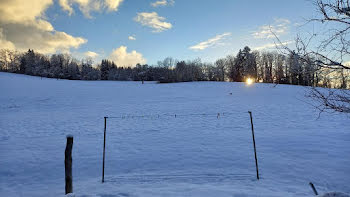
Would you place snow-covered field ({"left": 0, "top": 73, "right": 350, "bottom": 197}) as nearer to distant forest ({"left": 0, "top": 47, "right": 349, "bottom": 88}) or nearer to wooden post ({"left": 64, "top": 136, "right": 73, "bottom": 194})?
wooden post ({"left": 64, "top": 136, "right": 73, "bottom": 194})

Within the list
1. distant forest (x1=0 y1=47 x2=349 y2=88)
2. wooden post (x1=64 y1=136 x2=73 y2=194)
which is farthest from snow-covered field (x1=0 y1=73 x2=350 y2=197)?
distant forest (x1=0 y1=47 x2=349 y2=88)

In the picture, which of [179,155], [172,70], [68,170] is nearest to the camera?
[68,170]

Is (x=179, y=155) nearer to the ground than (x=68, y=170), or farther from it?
nearer to the ground

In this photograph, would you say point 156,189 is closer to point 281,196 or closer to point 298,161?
point 281,196

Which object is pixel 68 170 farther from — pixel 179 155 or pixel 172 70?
A: pixel 172 70

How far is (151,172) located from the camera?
673 cm

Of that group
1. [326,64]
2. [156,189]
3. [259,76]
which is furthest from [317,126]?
[259,76]

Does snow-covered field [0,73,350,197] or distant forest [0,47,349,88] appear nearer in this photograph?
snow-covered field [0,73,350,197]

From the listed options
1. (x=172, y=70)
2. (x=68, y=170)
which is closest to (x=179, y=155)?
(x=68, y=170)

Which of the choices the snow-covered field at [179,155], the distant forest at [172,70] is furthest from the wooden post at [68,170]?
the distant forest at [172,70]

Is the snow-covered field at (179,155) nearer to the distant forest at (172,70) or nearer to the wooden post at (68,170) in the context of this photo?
the wooden post at (68,170)

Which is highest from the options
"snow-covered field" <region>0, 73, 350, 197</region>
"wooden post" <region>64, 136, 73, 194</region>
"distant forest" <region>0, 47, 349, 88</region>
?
"distant forest" <region>0, 47, 349, 88</region>

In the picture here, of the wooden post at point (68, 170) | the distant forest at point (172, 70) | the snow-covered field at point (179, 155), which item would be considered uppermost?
the distant forest at point (172, 70)

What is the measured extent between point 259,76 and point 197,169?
57.4 metres
